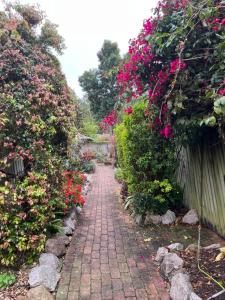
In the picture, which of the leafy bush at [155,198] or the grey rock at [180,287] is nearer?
the grey rock at [180,287]

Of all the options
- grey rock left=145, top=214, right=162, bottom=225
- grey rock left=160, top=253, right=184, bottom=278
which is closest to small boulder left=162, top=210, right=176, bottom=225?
grey rock left=145, top=214, right=162, bottom=225

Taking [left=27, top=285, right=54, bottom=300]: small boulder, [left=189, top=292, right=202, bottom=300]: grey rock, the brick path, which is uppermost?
[left=189, top=292, right=202, bottom=300]: grey rock

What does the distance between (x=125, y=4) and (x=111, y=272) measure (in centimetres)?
438

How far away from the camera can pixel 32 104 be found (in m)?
4.79

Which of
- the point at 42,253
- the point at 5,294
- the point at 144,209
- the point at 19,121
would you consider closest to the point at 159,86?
the point at 19,121

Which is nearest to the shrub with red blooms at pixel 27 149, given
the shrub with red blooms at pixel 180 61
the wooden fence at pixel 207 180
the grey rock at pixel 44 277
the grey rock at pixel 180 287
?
the grey rock at pixel 44 277

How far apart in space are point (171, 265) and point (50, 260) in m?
1.70

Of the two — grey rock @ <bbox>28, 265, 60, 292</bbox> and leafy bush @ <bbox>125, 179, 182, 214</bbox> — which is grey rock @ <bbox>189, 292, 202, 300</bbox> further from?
leafy bush @ <bbox>125, 179, 182, 214</bbox>

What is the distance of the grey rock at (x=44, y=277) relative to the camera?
3215 millimetres

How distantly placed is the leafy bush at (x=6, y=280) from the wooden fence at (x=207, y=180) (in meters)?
3.26

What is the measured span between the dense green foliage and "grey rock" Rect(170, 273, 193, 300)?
238 centimetres

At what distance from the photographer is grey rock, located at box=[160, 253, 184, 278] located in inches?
128

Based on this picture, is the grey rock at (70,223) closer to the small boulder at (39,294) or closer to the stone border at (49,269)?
the stone border at (49,269)

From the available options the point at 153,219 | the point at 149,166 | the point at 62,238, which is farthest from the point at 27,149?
the point at 153,219
